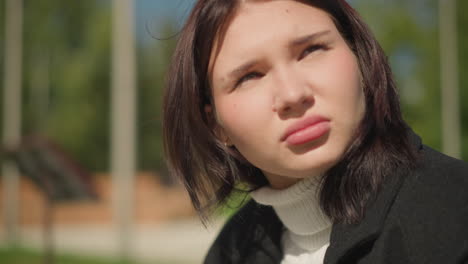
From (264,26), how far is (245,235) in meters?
0.79

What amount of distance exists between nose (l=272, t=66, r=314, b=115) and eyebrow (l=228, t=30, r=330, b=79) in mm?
79

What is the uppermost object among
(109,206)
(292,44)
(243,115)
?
(292,44)

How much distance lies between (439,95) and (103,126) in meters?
14.8

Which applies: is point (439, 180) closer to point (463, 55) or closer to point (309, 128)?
point (309, 128)

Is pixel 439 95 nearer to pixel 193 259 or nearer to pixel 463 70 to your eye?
pixel 463 70

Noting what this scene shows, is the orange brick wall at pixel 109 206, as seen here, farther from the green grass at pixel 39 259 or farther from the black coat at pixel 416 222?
the black coat at pixel 416 222

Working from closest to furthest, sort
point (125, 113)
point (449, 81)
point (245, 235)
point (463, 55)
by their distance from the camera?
point (245, 235) → point (125, 113) → point (449, 81) → point (463, 55)

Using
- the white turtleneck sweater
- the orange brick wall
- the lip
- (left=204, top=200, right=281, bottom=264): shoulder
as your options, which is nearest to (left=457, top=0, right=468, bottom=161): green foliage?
the orange brick wall

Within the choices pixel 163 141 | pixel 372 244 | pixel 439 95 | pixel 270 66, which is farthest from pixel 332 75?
pixel 439 95

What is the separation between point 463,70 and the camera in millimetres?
23891

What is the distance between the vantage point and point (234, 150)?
1927mm

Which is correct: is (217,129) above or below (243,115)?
below

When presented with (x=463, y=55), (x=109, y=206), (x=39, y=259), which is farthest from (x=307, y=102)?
(x=463, y=55)

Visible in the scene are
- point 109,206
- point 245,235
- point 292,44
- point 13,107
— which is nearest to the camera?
point 292,44
